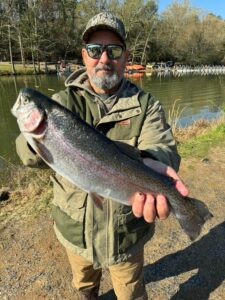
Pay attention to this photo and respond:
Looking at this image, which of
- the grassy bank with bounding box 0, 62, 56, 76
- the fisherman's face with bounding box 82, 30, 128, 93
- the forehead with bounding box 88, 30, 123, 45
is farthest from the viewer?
the grassy bank with bounding box 0, 62, 56, 76

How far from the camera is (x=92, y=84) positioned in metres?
3.24

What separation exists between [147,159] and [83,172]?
53cm

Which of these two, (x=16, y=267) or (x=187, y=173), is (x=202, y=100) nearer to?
(x=187, y=173)

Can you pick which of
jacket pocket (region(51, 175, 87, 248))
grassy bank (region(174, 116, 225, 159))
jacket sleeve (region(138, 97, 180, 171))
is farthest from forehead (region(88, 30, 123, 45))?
grassy bank (region(174, 116, 225, 159))

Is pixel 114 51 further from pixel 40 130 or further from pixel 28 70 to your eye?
pixel 28 70

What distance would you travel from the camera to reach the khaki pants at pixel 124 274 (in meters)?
3.29

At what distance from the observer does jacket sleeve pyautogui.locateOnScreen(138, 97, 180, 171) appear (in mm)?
2930

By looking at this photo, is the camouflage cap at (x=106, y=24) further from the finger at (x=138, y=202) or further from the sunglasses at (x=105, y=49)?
the finger at (x=138, y=202)

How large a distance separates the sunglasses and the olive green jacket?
0.96 ft

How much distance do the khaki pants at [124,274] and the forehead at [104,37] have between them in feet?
6.75

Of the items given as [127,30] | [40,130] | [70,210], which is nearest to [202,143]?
[70,210]

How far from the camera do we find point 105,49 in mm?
3211

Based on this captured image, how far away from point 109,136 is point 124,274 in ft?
4.42

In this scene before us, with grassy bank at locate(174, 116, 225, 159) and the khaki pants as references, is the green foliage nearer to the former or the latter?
grassy bank at locate(174, 116, 225, 159)
